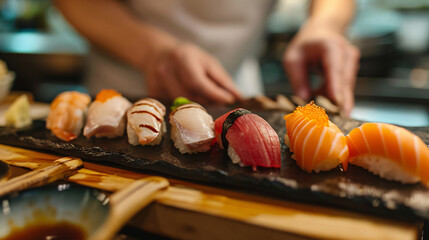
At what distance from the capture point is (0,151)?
1.47 metres

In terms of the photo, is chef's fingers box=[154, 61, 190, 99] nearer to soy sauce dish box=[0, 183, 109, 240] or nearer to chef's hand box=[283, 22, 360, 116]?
chef's hand box=[283, 22, 360, 116]

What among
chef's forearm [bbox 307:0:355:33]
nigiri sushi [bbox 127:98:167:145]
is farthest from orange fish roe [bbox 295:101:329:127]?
chef's forearm [bbox 307:0:355:33]

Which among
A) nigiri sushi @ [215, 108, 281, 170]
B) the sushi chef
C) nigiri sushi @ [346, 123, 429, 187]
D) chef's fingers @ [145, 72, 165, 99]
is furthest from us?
chef's fingers @ [145, 72, 165, 99]

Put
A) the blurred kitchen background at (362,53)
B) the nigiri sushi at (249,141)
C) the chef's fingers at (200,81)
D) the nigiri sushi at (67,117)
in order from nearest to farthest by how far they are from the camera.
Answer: the nigiri sushi at (249,141), the nigiri sushi at (67,117), the chef's fingers at (200,81), the blurred kitchen background at (362,53)

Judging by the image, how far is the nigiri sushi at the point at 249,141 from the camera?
→ 1.17 m

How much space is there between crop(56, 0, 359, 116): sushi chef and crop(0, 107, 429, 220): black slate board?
68 cm

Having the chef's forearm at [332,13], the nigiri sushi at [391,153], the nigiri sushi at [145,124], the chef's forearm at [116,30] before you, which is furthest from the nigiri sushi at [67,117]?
the chef's forearm at [332,13]

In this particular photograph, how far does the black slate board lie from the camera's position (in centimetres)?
95

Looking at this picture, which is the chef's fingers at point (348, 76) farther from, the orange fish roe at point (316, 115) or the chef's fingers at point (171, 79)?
the chef's fingers at point (171, 79)

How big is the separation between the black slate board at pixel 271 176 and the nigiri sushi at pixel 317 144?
35mm

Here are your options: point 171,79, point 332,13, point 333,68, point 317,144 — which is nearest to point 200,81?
point 171,79

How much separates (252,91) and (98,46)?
151cm

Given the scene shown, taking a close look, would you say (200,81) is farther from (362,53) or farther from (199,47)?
(362,53)

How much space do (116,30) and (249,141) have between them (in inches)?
69.6
